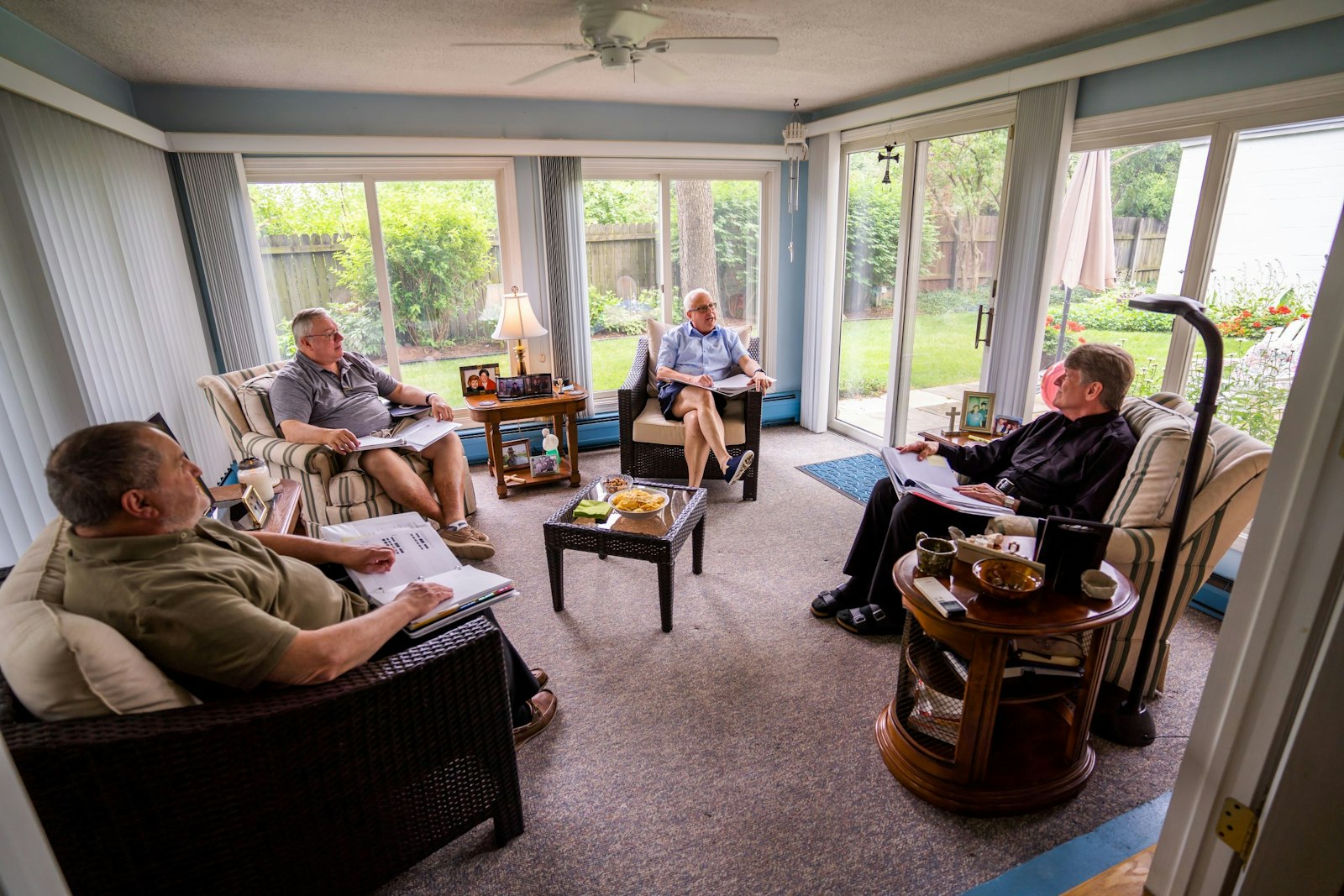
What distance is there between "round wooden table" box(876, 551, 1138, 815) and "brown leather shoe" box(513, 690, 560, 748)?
3.26 feet

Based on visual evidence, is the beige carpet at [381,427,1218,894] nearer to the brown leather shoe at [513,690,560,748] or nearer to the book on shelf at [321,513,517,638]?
the brown leather shoe at [513,690,560,748]

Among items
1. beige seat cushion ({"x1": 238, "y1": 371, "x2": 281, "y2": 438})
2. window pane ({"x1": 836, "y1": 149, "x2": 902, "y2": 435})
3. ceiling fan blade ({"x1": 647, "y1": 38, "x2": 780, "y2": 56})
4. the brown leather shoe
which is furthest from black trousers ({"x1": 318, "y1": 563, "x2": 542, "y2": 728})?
window pane ({"x1": 836, "y1": 149, "x2": 902, "y2": 435})

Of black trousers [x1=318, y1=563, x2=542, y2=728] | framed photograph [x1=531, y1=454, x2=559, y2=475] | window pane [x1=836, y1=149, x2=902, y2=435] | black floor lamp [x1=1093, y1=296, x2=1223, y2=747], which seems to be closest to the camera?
black floor lamp [x1=1093, y1=296, x2=1223, y2=747]

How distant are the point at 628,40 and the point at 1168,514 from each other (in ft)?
7.88

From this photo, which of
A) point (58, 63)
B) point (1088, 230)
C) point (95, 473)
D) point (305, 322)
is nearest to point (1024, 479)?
point (1088, 230)

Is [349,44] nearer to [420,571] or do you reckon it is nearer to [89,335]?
[89,335]

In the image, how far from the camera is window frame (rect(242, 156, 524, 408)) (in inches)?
150

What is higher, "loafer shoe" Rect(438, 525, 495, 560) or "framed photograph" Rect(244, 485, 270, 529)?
"framed photograph" Rect(244, 485, 270, 529)

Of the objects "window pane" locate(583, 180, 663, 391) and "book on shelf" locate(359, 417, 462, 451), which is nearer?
"book on shelf" locate(359, 417, 462, 451)

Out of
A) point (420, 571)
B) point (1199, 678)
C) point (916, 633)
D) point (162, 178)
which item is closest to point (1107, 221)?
point (1199, 678)

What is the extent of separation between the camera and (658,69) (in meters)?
2.87

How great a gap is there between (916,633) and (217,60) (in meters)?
3.70

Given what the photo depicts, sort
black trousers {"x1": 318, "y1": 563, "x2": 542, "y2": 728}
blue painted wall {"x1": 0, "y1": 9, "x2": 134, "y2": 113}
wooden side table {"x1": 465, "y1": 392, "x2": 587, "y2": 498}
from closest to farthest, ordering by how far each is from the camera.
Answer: black trousers {"x1": 318, "y1": 563, "x2": 542, "y2": 728} < blue painted wall {"x1": 0, "y1": 9, "x2": 134, "y2": 113} < wooden side table {"x1": 465, "y1": 392, "x2": 587, "y2": 498}

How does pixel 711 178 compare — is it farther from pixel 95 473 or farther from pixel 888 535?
pixel 95 473
